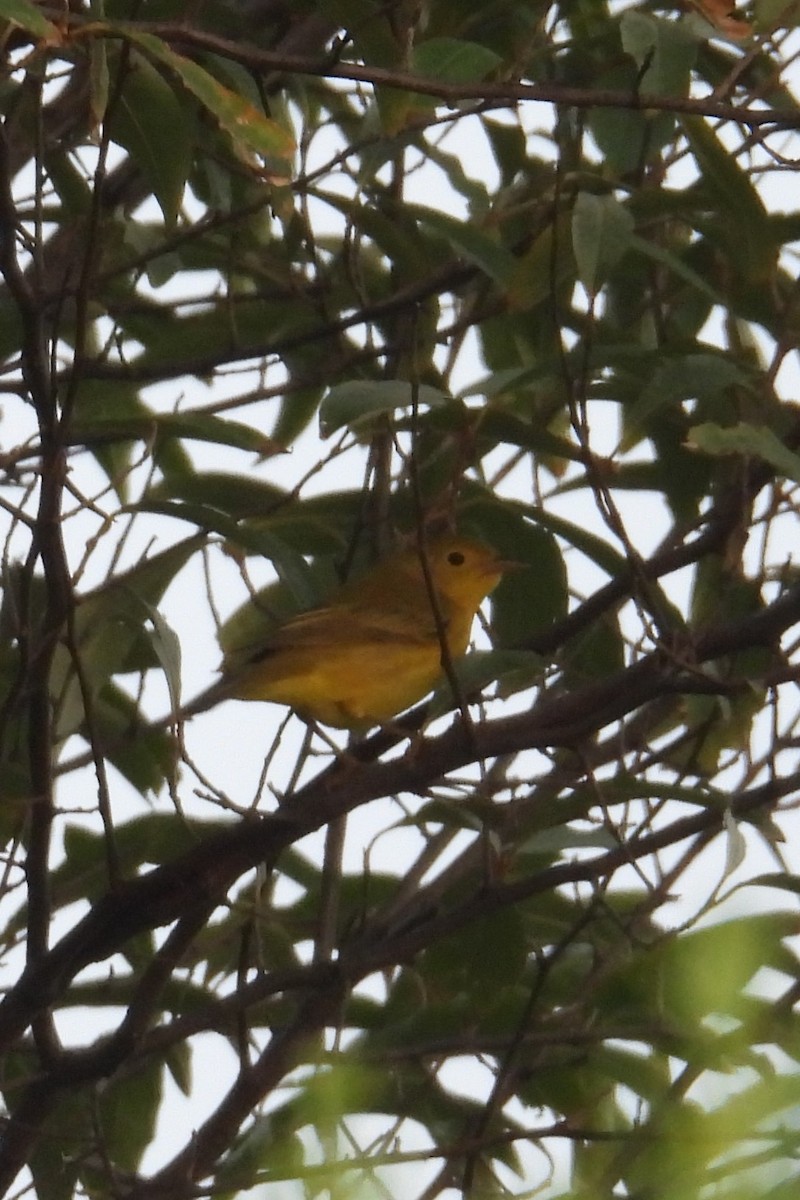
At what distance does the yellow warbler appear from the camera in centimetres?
336

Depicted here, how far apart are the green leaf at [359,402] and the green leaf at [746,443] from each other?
337mm

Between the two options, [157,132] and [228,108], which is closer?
[228,108]

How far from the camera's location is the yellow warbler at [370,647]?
3.36 meters

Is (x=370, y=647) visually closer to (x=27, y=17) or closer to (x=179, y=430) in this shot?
(x=179, y=430)

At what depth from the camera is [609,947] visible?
109 inches

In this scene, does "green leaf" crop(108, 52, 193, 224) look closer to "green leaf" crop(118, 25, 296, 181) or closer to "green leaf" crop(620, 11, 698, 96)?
"green leaf" crop(118, 25, 296, 181)

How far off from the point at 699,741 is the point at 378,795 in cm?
75

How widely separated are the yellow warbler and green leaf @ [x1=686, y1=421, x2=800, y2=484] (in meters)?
1.32

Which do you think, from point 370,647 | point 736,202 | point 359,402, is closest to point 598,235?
point 359,402

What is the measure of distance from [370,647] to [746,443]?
1994mm

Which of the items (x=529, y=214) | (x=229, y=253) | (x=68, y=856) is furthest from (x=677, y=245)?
(x=68, y=856)

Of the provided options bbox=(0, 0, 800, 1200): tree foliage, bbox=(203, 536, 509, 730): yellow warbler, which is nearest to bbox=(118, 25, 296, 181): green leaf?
bbox=(0, 0, 800, 1200): tree foliage

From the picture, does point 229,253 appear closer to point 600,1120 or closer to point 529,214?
point 529,214

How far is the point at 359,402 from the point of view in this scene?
80.5 inches
